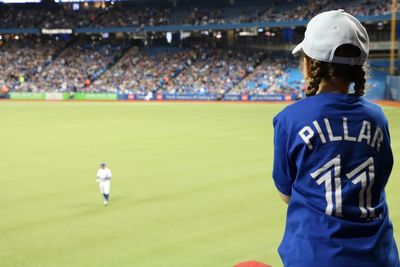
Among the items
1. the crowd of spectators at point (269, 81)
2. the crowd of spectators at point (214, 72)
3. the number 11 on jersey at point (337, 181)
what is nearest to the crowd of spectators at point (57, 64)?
the crowd of spectators at point (214, 72)

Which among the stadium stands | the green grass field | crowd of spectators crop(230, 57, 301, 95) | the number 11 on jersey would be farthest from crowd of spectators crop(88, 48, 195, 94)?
the number 11 on jersey

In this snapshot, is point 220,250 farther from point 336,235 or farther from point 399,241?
point 336,235

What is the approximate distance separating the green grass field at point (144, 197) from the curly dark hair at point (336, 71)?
26.5 ft

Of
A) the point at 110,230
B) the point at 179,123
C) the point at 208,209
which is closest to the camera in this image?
the point at 110,230

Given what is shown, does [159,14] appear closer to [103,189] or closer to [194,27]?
[194,27]

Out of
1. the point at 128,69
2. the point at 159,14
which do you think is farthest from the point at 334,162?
the point at 159,14

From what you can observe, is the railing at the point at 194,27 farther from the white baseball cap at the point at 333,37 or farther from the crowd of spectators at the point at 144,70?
the white baseball cap at the point at 333,37

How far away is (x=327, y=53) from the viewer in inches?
77.1

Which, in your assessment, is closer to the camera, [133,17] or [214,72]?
[214,72]

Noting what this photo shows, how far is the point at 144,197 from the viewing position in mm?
14969

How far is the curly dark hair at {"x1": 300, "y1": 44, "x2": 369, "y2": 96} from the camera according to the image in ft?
6.50

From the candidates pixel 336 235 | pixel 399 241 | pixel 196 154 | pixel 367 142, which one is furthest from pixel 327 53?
pixel 196 154

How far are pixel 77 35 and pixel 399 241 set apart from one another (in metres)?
63.6

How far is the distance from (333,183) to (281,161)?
0.21m
